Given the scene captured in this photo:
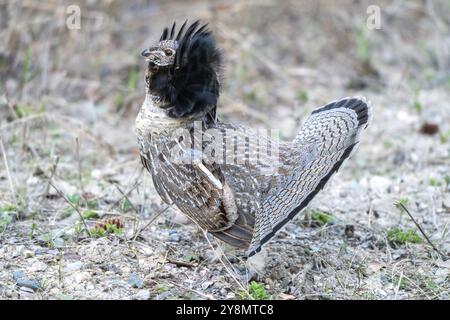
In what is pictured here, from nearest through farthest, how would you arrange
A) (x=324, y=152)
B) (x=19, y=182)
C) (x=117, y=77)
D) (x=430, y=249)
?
(x=324, y=152)
(x=430, y=249)
(x=19, y=182)
(x=117, y=77)

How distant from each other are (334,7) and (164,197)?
5955 millimetres

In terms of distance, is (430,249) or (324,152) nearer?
(324,152)

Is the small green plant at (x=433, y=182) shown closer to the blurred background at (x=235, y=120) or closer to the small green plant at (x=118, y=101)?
the blurred background at (x=235, y=120)

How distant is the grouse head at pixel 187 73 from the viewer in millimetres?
→ 5105

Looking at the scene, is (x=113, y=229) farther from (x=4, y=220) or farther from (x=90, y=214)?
(x=4, y=220)

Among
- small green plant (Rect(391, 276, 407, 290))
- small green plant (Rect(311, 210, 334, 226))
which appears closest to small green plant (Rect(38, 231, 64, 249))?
small green plant (Rect(311, 210, 334, 226))

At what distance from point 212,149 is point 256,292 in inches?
44.3

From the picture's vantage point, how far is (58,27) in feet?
28.4

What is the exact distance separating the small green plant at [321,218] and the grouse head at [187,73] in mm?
1450

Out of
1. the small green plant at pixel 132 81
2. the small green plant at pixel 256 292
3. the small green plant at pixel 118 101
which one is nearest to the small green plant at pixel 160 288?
the small green plant at pixel 256 292

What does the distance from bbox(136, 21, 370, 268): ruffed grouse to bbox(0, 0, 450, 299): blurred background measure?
0.50 meters
